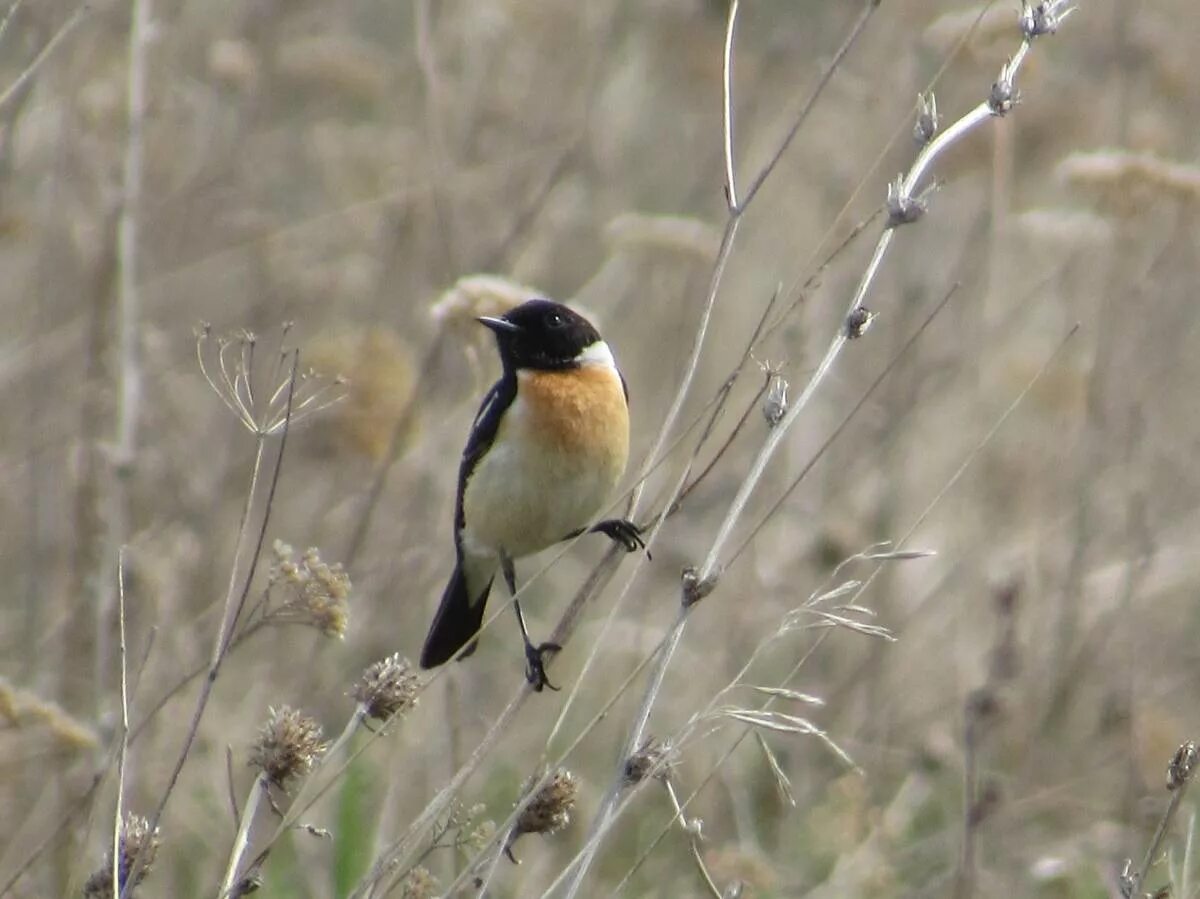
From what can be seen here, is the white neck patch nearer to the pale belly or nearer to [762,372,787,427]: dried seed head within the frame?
the pale belly

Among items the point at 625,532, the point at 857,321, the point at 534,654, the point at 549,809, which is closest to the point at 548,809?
the point at 549,809

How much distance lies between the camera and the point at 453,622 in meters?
4.52

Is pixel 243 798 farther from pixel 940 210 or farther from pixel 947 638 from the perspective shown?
pixel 940 210

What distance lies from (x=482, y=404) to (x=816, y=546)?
1754mm

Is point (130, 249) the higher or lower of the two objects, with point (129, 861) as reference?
higher

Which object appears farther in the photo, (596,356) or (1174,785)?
(596,356)

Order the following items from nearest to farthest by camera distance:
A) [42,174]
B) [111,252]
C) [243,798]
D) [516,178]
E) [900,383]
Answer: [111,252] → [243,798] → [900,383] → [42,174] → [516,178]

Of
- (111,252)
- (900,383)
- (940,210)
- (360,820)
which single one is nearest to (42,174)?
(111,252)

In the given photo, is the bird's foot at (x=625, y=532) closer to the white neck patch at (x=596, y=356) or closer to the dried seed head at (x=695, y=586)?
the dried seed head at (x=695, y=586)

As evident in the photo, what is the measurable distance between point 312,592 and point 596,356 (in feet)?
6.71

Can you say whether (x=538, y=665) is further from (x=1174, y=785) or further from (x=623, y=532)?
(x=1174, y=785)

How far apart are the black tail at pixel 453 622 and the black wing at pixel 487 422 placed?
170 mm

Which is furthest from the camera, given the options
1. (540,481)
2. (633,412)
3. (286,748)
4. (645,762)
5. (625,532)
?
(633,412)

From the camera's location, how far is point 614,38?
20.1ft
